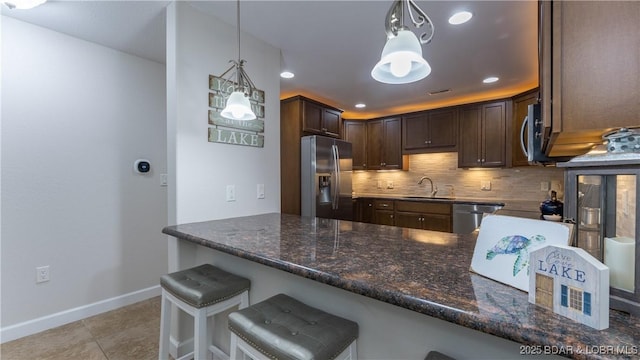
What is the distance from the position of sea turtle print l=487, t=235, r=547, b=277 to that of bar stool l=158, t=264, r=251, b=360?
121 centimetres

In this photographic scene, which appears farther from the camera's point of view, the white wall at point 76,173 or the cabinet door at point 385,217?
the cabinet door at point 385,217

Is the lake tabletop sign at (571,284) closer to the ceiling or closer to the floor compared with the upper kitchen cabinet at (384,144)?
closer to the floor

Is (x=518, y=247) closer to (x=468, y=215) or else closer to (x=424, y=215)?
(x=468, y=215)

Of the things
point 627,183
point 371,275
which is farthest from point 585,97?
point 371,275

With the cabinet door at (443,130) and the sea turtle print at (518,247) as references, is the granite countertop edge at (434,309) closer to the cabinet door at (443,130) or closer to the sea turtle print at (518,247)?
the sea turtle print at (518,247)

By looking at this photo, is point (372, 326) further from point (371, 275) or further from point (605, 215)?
point (605, 215)

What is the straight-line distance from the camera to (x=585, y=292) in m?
0.61

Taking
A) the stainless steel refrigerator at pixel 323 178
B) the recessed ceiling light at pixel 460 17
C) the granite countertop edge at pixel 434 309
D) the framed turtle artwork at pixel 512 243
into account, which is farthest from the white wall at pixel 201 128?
the framed turtle artwork at pixel 512 243

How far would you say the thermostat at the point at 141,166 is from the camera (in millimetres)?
2729

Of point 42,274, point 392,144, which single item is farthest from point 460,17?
point 42,274

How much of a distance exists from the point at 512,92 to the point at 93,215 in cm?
500

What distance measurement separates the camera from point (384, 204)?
451 centimetres

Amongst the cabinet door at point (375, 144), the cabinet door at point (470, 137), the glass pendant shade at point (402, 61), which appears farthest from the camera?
the cabinet door at point (375, 144)

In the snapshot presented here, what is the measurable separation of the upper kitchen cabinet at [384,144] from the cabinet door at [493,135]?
1.23 m
